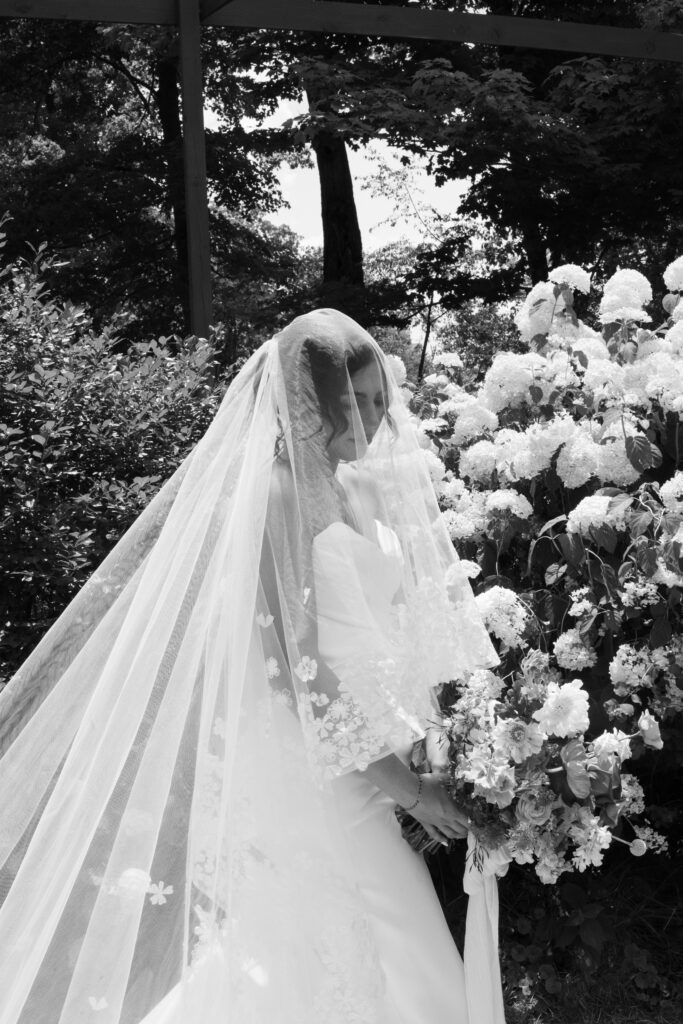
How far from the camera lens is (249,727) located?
6.84 ft

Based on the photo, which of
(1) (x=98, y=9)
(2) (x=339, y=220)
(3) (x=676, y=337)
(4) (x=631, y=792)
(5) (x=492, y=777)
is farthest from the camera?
(2) (x=339, y=220)

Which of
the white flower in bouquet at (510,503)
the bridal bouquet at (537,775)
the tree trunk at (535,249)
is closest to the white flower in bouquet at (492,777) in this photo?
the bridal bouquet at (537,775)

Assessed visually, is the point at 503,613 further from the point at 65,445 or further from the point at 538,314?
the point at 65,445

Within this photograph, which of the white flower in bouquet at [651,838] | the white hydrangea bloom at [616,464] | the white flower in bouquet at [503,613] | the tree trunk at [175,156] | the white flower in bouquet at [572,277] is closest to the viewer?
the white flower in bouquet at [503,613]

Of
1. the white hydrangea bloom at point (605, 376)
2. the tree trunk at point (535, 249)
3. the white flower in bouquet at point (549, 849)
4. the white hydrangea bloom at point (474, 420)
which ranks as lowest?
the white flower in bouquet at point (549, 849)

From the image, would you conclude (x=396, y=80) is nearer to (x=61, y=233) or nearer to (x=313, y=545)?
(x=61, y=233)

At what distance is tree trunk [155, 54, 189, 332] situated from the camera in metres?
13.8

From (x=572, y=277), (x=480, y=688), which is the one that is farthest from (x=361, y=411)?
(x=572, y=277)

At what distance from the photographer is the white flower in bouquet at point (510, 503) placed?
3.10 m

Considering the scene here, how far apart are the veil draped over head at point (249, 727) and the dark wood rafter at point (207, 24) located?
498cm

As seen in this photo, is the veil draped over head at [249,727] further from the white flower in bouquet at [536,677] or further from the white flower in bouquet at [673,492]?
the white flower in bouquet at [673,492]

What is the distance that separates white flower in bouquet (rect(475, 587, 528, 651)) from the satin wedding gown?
1.98 ft

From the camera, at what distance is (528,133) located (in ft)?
37.2

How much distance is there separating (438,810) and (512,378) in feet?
5.56
